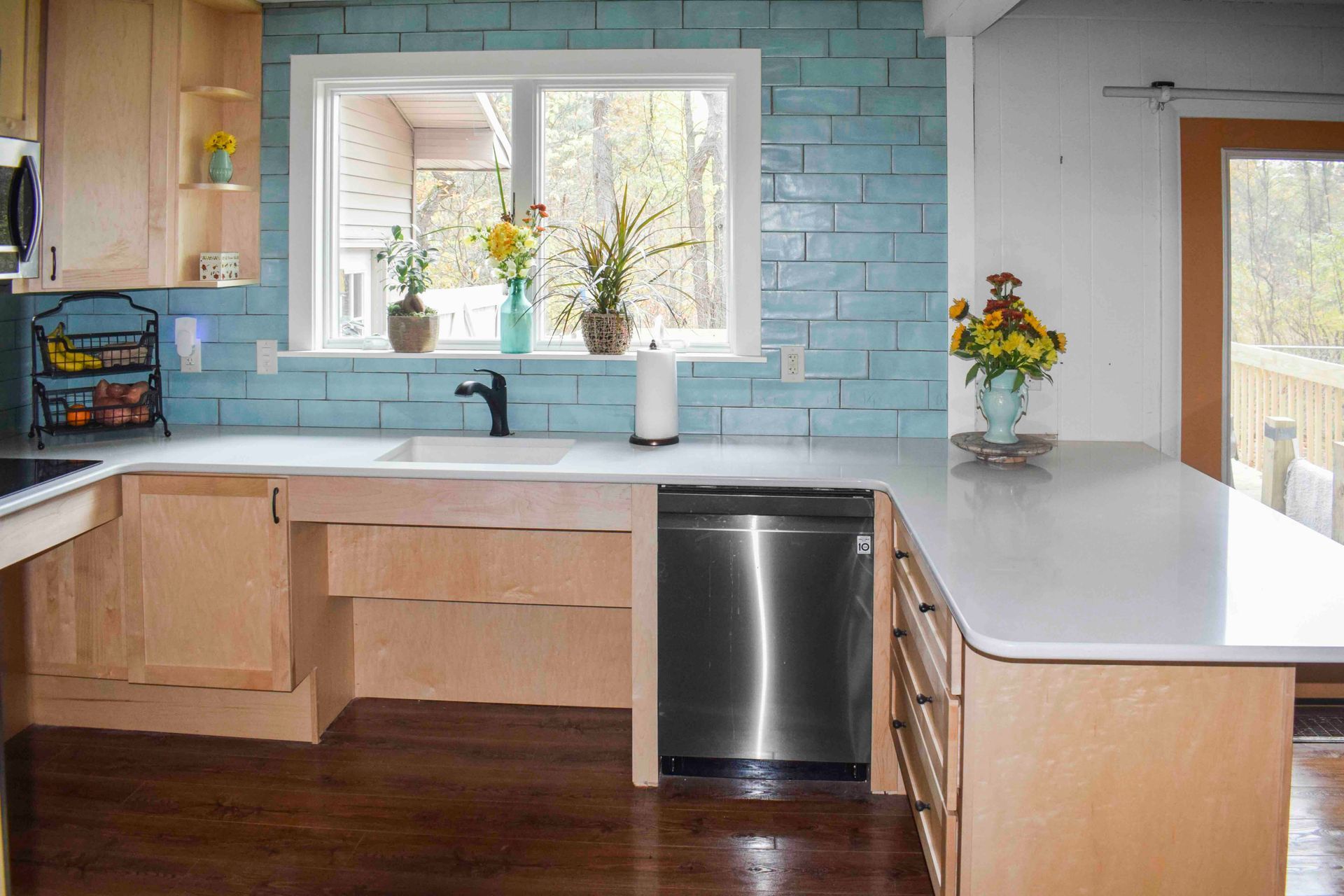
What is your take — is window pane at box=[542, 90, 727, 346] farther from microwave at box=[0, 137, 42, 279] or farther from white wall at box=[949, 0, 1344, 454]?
microwave at box=[0, 137, 42, 279]

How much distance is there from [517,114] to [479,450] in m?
1.06

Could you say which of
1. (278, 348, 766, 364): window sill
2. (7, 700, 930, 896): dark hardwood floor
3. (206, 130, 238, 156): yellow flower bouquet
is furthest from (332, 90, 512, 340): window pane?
(7, 700, 930, 896): dark hardwood floor

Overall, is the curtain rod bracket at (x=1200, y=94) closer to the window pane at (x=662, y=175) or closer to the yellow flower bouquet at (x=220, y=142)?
the window pane at (x=662, y=175)

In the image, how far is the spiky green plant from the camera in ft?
11.3

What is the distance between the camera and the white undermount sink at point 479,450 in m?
3.34

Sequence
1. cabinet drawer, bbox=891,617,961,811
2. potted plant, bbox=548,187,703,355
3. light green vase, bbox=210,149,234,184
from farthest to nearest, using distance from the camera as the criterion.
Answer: potted plant, bbox=548,187,703,355, light green vase, bbox=210,149,234,184, cabinet drawer, bbox=891,617,961,811

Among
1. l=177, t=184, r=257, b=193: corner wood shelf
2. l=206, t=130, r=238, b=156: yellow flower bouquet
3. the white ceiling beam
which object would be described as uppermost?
the white ceiling beam

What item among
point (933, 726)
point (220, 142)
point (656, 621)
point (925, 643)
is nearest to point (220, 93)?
point (220, 142)

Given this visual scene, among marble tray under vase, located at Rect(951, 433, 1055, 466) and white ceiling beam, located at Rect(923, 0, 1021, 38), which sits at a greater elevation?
white ceiling beam, located at Rect(923, 0, 1021, 38)

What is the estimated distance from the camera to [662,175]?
3.51 metres

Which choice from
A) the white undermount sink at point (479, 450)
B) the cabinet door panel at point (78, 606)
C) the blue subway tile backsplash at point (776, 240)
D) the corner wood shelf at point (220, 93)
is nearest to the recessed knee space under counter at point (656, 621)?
the cabinet door panel at point (78, 606)

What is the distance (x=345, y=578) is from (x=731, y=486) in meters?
1.17

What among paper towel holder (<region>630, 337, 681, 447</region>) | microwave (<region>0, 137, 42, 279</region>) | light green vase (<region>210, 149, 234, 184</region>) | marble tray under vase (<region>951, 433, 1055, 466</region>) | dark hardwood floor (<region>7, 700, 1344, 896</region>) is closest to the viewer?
dark hardwood floor (<region>7, 700, 1344, 896</region>)

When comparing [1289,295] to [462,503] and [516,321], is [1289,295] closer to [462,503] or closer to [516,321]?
[516,321]
